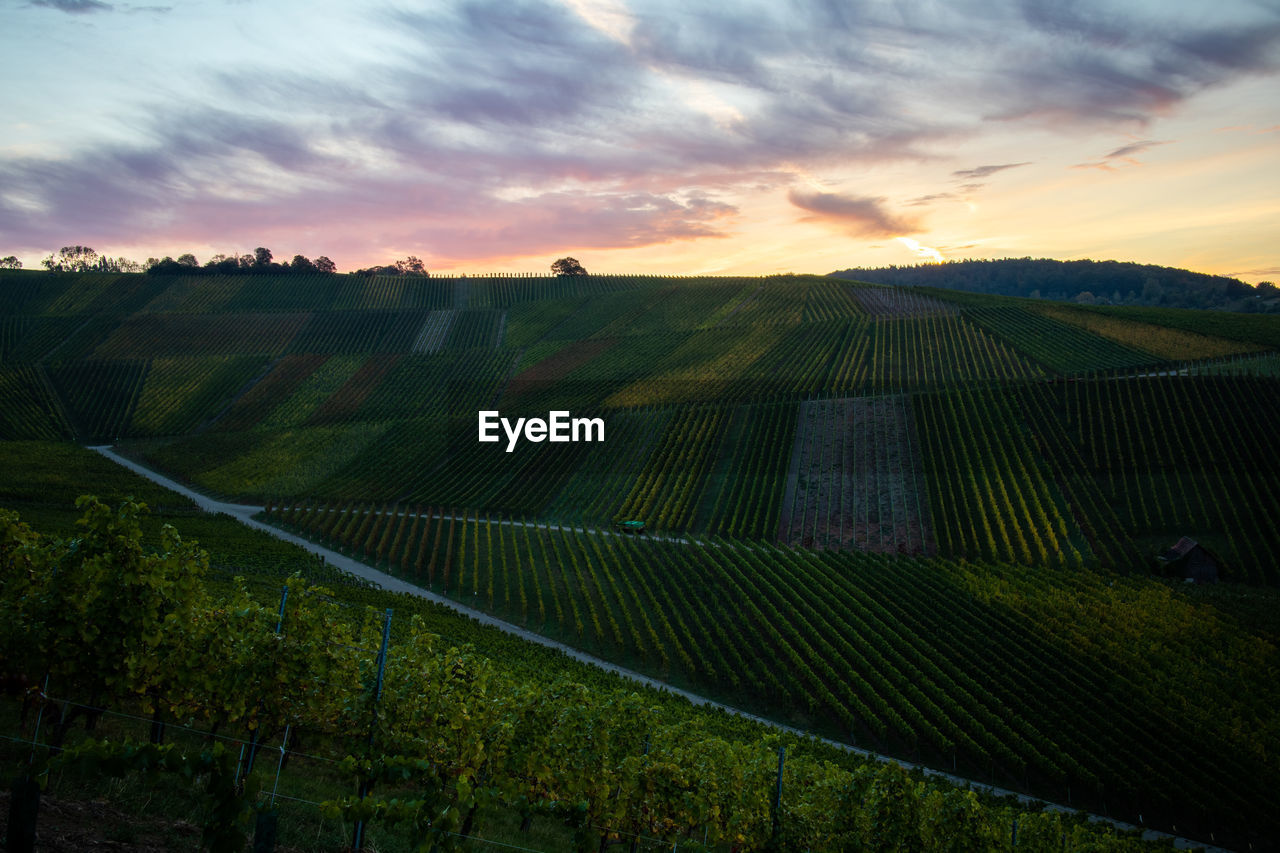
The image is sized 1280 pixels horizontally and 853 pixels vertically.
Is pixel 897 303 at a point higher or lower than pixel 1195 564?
higher

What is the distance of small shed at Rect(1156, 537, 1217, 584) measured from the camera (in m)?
44.5

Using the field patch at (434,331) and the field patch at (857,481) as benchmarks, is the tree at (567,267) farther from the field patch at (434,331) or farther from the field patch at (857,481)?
the field patch at (857,481)

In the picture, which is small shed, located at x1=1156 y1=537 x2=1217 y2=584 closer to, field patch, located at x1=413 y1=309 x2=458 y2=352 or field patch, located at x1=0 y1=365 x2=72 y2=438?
field patch, located at x1=413 y1=309 x2=458 y2=352

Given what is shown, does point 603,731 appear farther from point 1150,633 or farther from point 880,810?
point 1150,633

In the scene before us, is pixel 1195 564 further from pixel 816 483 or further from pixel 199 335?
pixel 199 335

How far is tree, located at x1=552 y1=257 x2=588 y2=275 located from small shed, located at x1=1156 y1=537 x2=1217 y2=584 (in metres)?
163

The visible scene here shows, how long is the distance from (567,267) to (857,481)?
145362mm

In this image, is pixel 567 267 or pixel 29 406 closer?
pixel 29 406

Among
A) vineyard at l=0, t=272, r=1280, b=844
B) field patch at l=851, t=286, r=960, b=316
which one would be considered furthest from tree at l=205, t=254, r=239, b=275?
field patch at l=851, t=286, r=960, b=316

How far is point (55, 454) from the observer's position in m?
75.3

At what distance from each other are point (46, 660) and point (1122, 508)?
58.8 metres

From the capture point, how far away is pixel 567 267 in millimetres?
195625

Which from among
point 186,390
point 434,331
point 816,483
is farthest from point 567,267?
point 816,483

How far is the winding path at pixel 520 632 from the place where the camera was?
82.9ft
